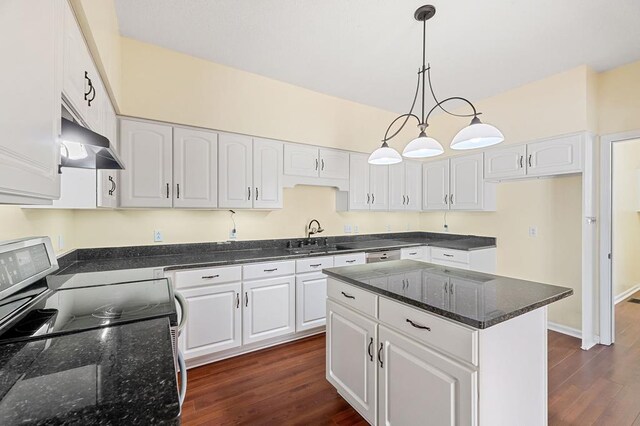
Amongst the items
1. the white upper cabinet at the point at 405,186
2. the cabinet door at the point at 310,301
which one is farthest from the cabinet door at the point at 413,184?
the cabinet door at the point at 310,301

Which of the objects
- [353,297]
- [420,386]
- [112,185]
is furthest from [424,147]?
[112,185]

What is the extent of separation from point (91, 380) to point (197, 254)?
2.33 meters

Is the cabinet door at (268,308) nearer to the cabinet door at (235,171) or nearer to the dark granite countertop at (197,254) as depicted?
the dark granite countertop at (197,254)

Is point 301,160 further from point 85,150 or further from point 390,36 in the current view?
point 85,150

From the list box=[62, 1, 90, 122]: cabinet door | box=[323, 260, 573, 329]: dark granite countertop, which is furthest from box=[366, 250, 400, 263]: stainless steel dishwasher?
box=[62, 1, 90, 122]: cabinet door

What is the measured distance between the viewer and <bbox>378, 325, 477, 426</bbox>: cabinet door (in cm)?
121

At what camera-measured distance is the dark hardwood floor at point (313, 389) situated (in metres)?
1.91

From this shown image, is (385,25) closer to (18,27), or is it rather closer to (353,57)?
(353,57)

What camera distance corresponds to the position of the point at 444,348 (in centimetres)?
128

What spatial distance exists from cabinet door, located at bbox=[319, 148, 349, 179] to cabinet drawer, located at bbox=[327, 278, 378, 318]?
5.97 ft

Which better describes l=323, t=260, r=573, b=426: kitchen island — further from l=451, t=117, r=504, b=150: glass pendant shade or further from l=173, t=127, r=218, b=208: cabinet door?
l=173, t=127, r=218, b=208: cabinet door

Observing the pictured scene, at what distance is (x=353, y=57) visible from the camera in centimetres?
279

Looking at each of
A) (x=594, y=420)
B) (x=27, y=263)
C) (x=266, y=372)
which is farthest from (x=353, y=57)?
(x=594, y=420)

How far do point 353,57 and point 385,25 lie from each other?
1.76 ft
